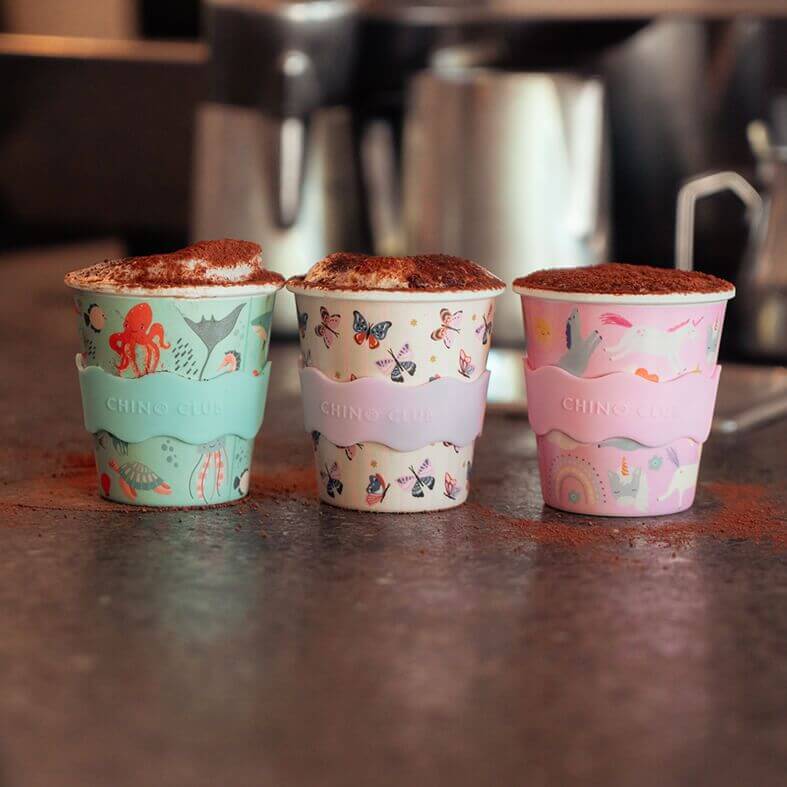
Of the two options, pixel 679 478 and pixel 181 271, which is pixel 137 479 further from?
pixel 679 478

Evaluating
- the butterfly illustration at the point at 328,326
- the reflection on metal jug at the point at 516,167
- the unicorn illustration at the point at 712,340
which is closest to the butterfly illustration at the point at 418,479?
the butterfly illustration at the point at 328,326

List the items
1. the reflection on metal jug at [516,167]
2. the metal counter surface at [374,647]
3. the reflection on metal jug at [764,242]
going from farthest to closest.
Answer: the reflection on metal jug at [516,167]
the reflection on metal jug at [764,242]
the metal counter surface at [374,647]

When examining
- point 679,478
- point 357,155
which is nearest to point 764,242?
point 357,155

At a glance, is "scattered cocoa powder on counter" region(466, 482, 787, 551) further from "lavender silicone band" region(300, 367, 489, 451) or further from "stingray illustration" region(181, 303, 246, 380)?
"stingray illustration" region(181, 303, 246, 380)

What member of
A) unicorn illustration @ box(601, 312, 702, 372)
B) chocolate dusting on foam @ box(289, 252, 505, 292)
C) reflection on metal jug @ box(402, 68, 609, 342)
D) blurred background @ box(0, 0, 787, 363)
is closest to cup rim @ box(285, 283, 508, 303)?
chocolate dusting on foam @ box(289, 252, 505, 292)

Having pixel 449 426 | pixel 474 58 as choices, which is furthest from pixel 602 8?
pixel 449 426

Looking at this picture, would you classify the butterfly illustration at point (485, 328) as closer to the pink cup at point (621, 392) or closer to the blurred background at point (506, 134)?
the pink cup at point (621, 392)
